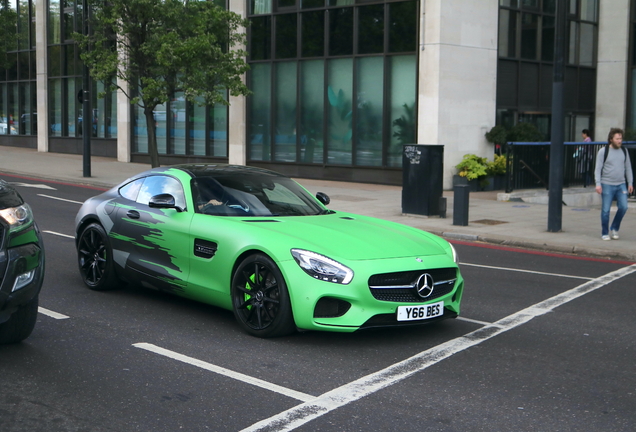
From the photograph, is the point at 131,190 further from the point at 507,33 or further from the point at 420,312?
the point at 507,33

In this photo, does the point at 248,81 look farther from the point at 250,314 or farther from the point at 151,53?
the point at 250,314

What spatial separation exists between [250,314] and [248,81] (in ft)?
72.2

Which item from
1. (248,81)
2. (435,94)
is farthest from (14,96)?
(435,94)

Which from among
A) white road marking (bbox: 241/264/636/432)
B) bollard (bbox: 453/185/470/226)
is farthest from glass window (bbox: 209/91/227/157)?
white road marking (bbox: 241/264/636/432)

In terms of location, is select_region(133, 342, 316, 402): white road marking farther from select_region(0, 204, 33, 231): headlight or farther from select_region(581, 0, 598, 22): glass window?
select_region(581, 0, 598, 22): glass window

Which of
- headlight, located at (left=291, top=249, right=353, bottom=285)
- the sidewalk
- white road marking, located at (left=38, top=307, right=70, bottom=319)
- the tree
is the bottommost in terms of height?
white road marking, located at (left=38, top=307, right=70, bottom=319)

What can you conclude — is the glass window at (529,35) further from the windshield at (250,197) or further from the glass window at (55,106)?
the glass window at (55,106)

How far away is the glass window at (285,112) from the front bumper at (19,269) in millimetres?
21201

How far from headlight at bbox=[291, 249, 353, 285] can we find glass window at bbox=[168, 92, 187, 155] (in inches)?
977

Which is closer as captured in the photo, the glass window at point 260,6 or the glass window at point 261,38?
the glass window at point 260,6

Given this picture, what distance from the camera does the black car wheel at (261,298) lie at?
6395 mm

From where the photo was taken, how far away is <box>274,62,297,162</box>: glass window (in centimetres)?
2666

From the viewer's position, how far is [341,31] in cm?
2506

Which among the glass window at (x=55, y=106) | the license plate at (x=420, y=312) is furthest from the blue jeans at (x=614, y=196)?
the glass window at (x=55, y=106)
